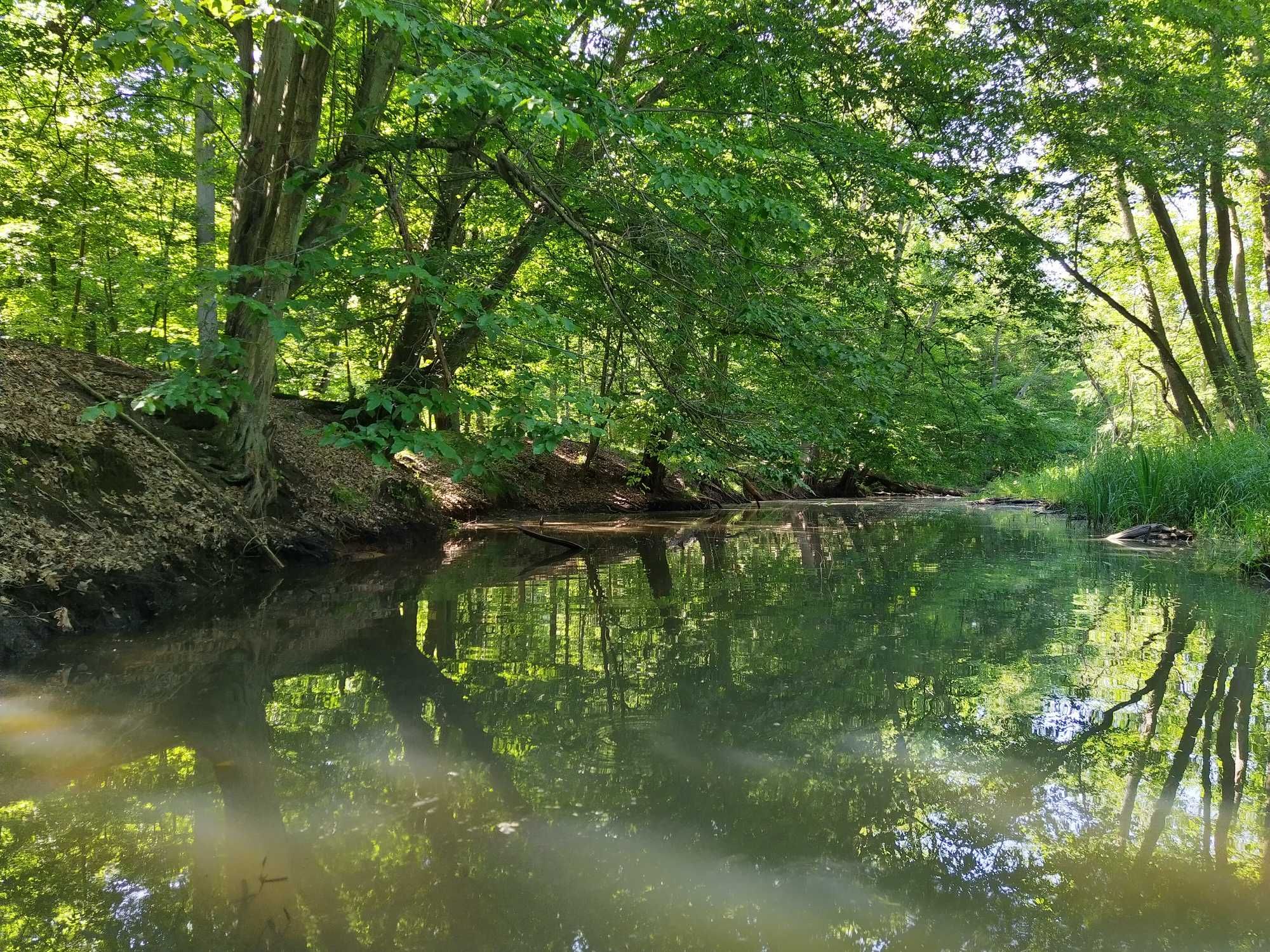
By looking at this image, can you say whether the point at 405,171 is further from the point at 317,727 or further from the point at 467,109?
the point at 317,727

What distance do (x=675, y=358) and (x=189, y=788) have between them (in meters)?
5.49

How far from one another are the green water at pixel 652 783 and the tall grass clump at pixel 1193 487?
126 inches

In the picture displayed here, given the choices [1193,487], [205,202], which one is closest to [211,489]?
[205,202]

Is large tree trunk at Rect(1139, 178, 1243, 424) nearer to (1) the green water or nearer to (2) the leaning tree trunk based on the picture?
(1) the green water

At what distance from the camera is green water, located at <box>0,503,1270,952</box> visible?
Answer: 1.86 meters

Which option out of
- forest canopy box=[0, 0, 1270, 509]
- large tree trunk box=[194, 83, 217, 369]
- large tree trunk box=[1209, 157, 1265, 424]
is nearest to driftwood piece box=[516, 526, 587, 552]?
forest canopy box=[0, 0, 1270, 509]

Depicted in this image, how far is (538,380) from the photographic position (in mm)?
4801

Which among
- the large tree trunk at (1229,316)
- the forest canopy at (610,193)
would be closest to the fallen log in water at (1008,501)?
the large tree trunk at (1229,316)

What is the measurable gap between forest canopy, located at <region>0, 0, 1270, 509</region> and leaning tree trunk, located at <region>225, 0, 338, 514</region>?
3 cm

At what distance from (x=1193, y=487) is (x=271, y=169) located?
11210 millimetres

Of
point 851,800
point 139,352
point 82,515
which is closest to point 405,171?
point 82,515

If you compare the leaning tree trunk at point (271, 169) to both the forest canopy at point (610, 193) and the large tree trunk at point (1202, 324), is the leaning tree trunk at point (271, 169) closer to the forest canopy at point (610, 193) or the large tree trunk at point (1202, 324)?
the forest canopy at point (610, 193)

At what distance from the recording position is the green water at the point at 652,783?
1.86 metres

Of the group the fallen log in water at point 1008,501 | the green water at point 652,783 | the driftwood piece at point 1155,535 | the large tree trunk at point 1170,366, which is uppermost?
the large tree trunk at point 1170,366
